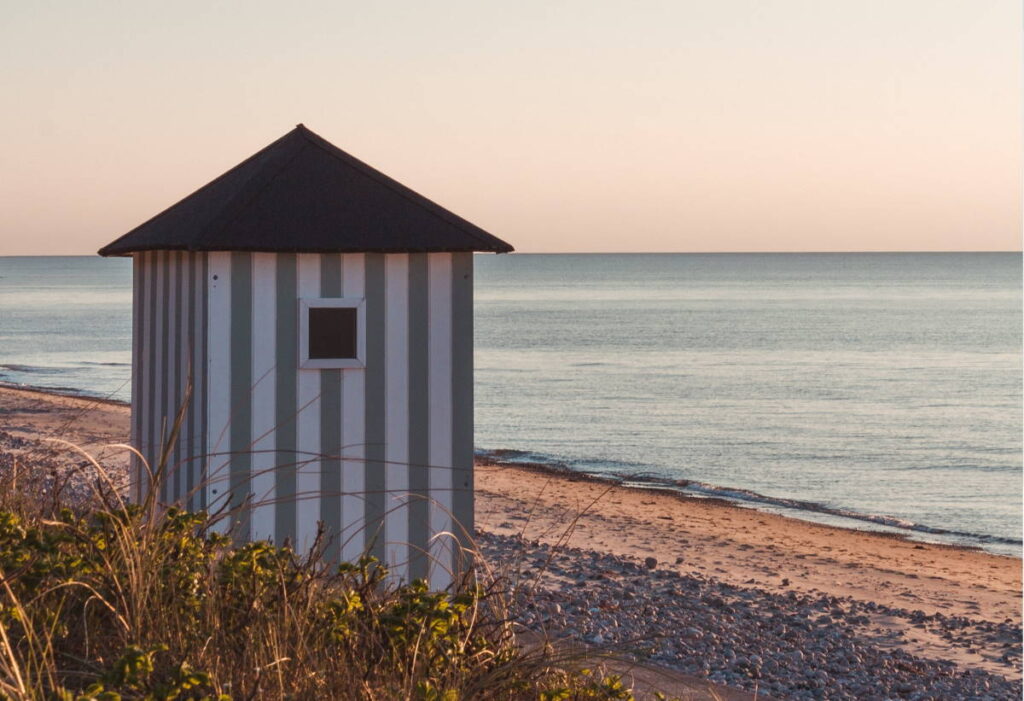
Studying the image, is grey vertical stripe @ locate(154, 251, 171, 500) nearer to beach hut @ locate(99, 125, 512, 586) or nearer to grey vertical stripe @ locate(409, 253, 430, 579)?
beach hut @ locate(99, 125, 512, 586)

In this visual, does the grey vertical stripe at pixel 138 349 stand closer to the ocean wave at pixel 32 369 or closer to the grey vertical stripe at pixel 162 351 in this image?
the grey vertical stripe at pixel 162 351

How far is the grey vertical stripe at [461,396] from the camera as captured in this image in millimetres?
7117

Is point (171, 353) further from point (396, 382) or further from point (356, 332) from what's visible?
point (396, 382)

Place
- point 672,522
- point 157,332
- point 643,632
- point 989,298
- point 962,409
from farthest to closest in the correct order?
point 989,298 < point 962,409 < point 672,522 < point 643,632 < point 157,332

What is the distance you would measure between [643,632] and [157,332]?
12.7 feet

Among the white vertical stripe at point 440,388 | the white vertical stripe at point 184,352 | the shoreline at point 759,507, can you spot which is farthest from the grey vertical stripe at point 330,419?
the shoreline at point 759,507

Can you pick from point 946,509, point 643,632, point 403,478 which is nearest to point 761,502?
point 946,509

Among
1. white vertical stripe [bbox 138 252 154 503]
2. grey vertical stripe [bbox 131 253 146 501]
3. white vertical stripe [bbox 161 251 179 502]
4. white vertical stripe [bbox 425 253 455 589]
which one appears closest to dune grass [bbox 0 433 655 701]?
white vertical stripe [bbox 425 253 455 589]

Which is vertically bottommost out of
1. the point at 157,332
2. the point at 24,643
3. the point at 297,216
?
the point at 24,643

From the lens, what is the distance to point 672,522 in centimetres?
1617

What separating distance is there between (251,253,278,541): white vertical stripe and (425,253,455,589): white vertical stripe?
2.69 ft

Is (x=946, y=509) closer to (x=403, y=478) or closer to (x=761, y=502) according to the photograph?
(x=761, y=502)

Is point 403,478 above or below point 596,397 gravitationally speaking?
above

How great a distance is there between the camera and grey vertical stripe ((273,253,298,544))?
273 inches
